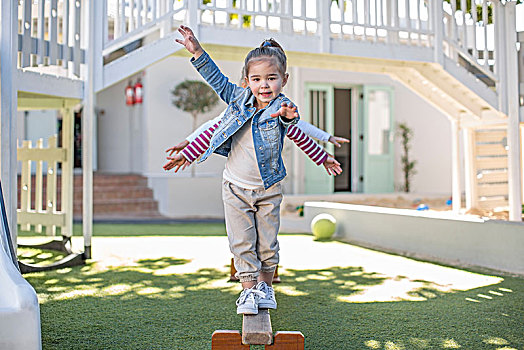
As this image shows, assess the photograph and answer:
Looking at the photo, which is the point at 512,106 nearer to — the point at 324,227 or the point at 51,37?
the point at 324,227

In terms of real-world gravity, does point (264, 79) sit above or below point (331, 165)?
above

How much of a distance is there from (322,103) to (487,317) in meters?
9.40

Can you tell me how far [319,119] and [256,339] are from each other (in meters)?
10.4

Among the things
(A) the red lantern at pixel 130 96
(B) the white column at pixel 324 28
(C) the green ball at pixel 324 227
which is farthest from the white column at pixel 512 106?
(A) the red lantern at pixel 130 96

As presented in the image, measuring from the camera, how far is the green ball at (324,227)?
23.6 ft

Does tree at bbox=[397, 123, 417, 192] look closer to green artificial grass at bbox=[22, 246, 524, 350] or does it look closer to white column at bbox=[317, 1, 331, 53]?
white column at bbox=[317, 1, 331, 53]

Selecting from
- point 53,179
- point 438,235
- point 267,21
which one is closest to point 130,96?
point 53,179

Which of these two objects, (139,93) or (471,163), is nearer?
(471,163)

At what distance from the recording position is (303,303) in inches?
150

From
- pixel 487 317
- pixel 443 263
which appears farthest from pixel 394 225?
pixel 487 317

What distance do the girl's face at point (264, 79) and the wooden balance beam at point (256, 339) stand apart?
1.09 meters

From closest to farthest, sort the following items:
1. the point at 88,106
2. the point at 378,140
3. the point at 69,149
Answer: the point at 88,106, the point at 69,149, the point at 378,140

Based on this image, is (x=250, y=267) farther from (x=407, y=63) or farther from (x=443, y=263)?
(x=407, y=63)

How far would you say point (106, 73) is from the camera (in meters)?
5.53
